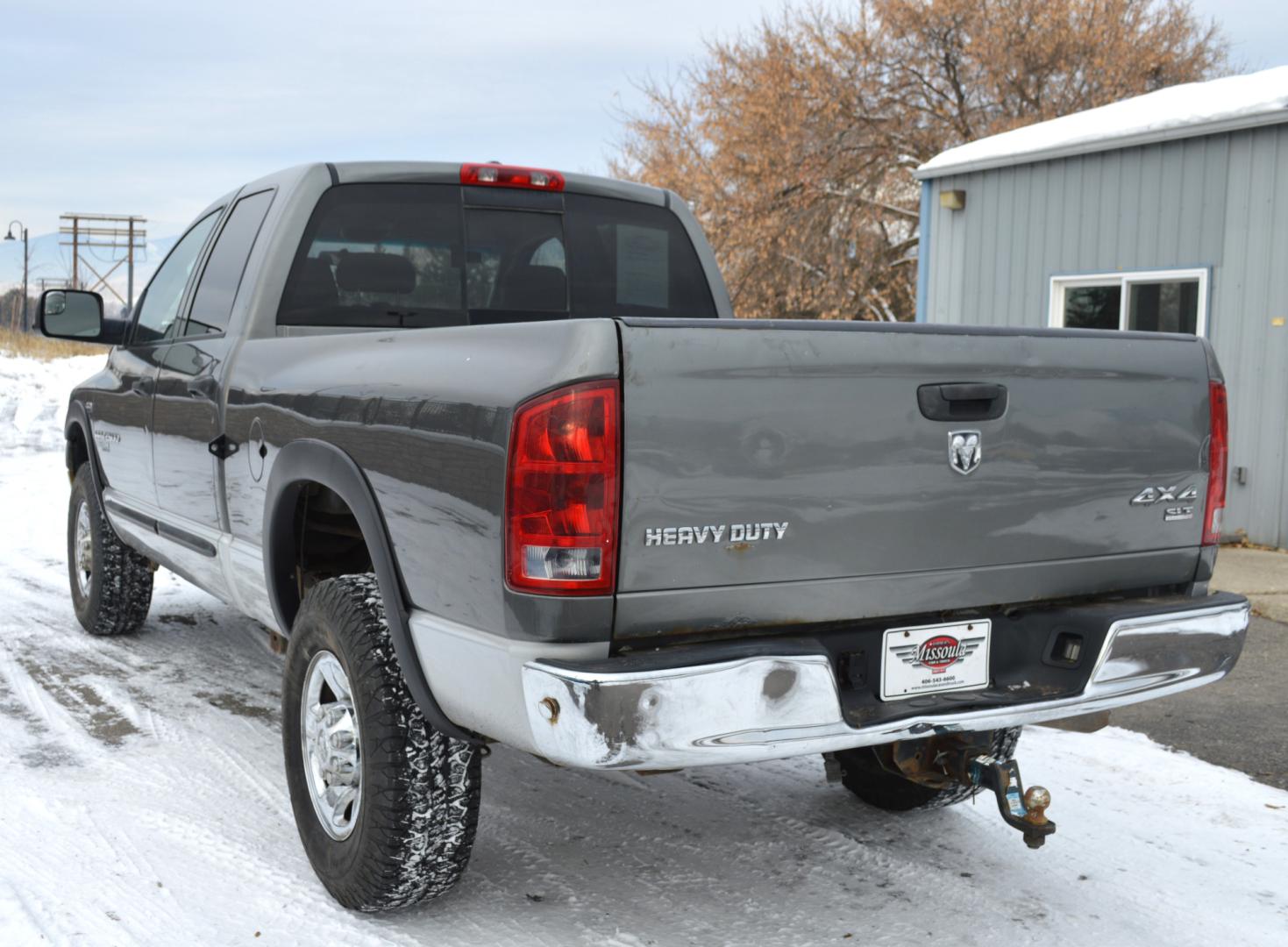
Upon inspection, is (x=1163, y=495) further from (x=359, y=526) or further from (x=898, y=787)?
(x=359, y=526)

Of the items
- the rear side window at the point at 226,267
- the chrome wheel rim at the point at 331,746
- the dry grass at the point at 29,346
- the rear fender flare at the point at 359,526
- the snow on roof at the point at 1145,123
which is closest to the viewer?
the rear fender flare at the point at 359,526

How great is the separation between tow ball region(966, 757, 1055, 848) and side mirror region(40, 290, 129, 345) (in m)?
4.13

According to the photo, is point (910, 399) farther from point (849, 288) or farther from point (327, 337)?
point (849, 288)

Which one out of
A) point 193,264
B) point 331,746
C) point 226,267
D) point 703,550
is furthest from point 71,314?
point 703,550

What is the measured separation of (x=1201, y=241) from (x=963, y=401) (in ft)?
25.9

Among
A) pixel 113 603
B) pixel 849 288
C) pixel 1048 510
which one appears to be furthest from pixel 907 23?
pixel 1048 510

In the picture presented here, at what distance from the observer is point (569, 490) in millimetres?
2439

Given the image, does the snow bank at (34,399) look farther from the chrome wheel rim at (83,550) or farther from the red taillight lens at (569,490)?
the red taillight lens at (569,490)

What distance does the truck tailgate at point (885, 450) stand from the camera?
2.50 metres

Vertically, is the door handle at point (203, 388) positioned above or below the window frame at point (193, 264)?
below

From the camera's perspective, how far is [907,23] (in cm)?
2258

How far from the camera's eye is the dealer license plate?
109 inches

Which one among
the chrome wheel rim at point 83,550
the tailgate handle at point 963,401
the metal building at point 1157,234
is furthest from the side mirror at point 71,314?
the metal building at point 1157,234

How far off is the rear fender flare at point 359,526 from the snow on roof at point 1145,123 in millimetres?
8091
